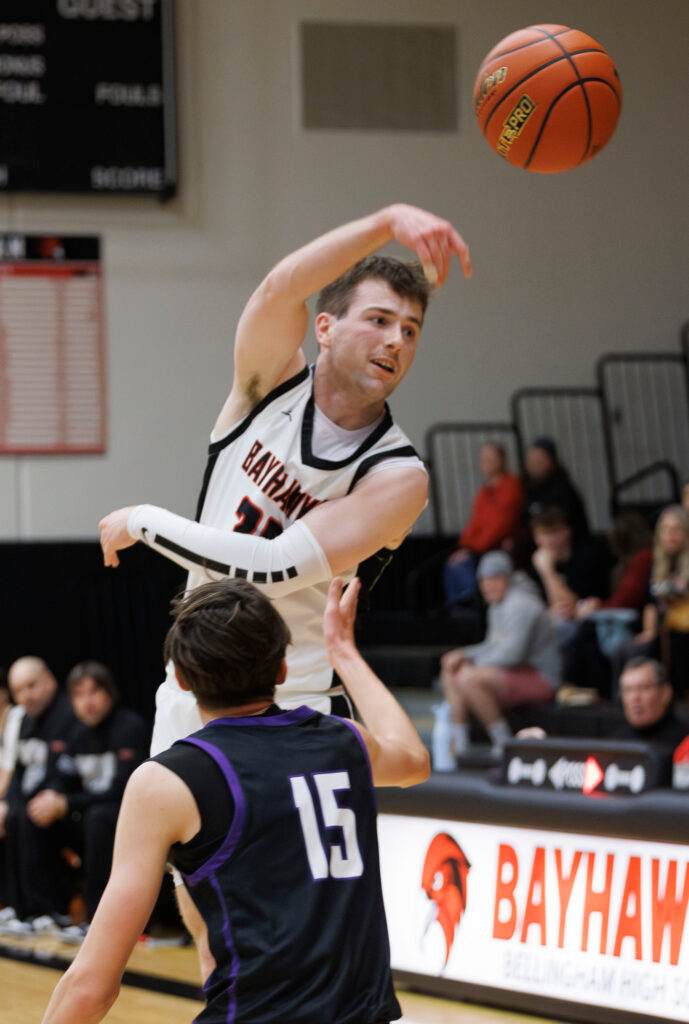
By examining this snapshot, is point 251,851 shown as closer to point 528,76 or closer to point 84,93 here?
point 528,76

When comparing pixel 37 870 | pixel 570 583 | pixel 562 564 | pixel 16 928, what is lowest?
pixel 16 928

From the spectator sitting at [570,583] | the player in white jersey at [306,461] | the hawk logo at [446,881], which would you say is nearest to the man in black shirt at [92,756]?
the hawk logo at [446,881]

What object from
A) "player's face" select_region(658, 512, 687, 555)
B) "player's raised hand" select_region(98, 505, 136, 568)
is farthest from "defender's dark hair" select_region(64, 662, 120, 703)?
"player's raised hand" select_region(98, 505, 136, 568)

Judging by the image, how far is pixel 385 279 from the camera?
3129 mm

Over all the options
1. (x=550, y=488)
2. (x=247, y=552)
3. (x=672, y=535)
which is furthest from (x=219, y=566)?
(x=550, y=488)

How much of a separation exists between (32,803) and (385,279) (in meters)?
4.88

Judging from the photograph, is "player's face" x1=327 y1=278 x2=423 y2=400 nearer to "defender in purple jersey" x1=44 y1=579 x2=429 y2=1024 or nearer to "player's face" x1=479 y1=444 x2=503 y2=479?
"defender in purple jersey" x1=44 y1=579 x2=429 y2=1024

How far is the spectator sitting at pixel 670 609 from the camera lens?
7.31 metres

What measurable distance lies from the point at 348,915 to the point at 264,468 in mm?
1250

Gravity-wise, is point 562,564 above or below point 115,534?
below

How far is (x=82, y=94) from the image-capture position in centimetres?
955

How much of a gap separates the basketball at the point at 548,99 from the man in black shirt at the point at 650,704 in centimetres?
292

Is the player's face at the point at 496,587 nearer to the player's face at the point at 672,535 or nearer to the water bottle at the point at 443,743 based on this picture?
the water bottle at the point at 443,743

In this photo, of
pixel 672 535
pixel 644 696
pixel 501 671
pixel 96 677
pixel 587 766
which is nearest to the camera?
pixel 587 766
